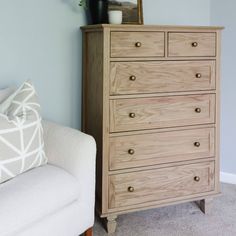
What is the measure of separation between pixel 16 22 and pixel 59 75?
0.43m

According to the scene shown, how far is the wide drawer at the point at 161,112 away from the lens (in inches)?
94.0

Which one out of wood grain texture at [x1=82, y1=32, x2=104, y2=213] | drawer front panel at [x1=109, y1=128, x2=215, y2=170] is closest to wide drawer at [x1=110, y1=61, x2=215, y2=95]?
wood grain texture at [x1=82, y1=32, x2=104, y2=213]

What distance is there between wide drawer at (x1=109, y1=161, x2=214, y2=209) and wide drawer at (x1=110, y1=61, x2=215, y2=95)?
508mm

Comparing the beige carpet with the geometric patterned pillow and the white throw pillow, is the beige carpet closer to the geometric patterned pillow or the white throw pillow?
the geometric patterned pillow

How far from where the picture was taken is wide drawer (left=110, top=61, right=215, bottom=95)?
236 cm

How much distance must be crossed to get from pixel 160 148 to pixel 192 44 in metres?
0.68

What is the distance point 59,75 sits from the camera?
2.69 m

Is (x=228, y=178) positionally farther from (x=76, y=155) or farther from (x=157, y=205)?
(x=76, y=155)

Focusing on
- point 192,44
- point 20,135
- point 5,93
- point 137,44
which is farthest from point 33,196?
point 192,44

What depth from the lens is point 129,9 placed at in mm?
2705

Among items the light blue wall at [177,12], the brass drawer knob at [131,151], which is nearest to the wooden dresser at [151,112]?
the brass drawer knob at [131,151]

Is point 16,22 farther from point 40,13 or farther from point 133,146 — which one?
point 133,146

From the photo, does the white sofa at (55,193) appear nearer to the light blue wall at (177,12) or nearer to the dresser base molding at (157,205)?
the dresser base molding at (157,205)

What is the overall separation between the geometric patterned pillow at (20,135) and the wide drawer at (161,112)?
500mm
